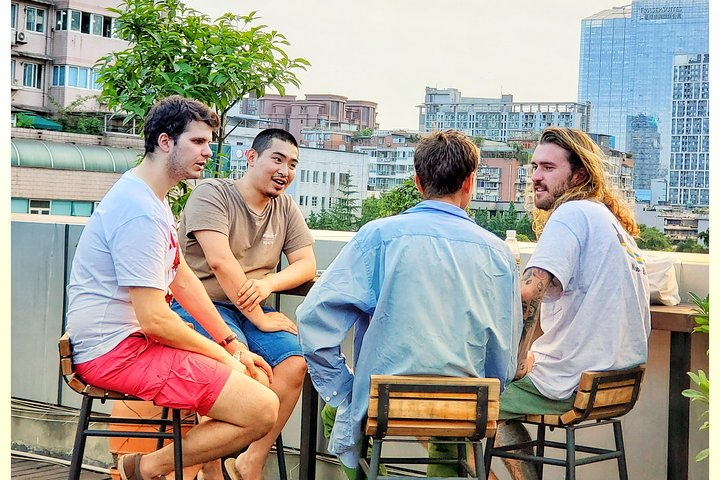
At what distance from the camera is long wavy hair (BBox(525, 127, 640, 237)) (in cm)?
250

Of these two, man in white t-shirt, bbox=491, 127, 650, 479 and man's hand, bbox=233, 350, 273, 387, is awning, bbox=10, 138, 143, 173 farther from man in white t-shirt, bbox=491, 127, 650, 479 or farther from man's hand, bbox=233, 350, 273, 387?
man in white t-shirt, bbox=491, 127, 650, 479

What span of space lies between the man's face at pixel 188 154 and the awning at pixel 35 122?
40.8 m

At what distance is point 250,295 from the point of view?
2859mm

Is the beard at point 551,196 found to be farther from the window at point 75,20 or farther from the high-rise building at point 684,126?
the window at point 75,20

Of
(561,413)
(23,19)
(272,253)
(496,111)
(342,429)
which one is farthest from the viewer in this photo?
(23,19)

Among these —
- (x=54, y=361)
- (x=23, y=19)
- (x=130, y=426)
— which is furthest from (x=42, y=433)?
(x=23, y=19)

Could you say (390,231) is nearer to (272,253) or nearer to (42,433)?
(272,253)

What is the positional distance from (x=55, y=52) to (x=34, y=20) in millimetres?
2038

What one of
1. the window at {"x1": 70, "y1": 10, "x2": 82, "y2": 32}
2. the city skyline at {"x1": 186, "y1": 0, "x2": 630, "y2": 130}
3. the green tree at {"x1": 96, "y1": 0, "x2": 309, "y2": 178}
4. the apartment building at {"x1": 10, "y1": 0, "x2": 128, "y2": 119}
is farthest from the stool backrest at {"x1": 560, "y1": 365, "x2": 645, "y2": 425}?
the window at {"x1": 70, "y1": 10, "x2": 82, "y2": 32}

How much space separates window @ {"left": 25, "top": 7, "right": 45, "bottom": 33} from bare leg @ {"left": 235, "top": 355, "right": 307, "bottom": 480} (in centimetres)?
5215

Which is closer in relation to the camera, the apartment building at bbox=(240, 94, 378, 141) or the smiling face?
the smiling face

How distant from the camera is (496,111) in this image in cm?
3659

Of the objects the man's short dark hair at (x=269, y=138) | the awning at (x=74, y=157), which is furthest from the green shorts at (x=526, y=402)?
the awning at (x=74, y=157)

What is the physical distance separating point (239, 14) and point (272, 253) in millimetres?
1760
